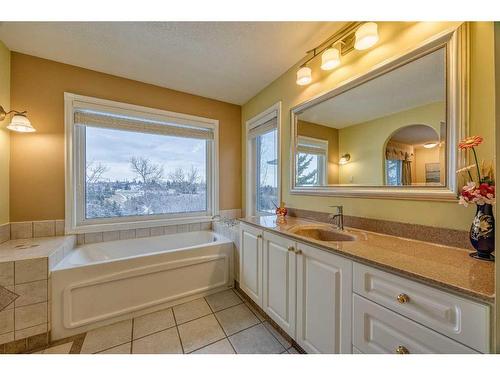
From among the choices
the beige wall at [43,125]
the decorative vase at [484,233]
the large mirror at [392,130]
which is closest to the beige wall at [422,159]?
the large mirror at [392,130]

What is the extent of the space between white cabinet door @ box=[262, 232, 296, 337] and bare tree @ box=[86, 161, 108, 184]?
6.75 feet

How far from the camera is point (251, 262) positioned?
73.5 inches

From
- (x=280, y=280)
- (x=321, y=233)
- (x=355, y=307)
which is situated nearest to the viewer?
(x=355, y=307)

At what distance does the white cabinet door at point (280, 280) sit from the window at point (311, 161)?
0.71m

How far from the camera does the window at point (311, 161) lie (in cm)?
183

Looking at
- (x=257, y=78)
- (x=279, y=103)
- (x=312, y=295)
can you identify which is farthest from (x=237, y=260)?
(x=257, y=78)

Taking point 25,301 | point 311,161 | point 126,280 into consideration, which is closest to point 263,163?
point 311,161

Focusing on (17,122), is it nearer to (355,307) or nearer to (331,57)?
(331,57)

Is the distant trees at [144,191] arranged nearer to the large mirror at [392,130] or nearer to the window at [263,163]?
the window at [263,163]

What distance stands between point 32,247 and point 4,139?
1.01m

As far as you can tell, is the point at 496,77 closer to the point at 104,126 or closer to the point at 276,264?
the point at 276,264

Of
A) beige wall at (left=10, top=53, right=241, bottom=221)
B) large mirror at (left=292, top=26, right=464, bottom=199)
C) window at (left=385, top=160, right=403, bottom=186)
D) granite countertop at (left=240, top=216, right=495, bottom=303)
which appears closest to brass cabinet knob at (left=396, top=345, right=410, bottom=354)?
granite countertop at (left=240, top=216, right=495, bottom=303)

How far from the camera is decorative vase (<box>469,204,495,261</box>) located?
84cm
